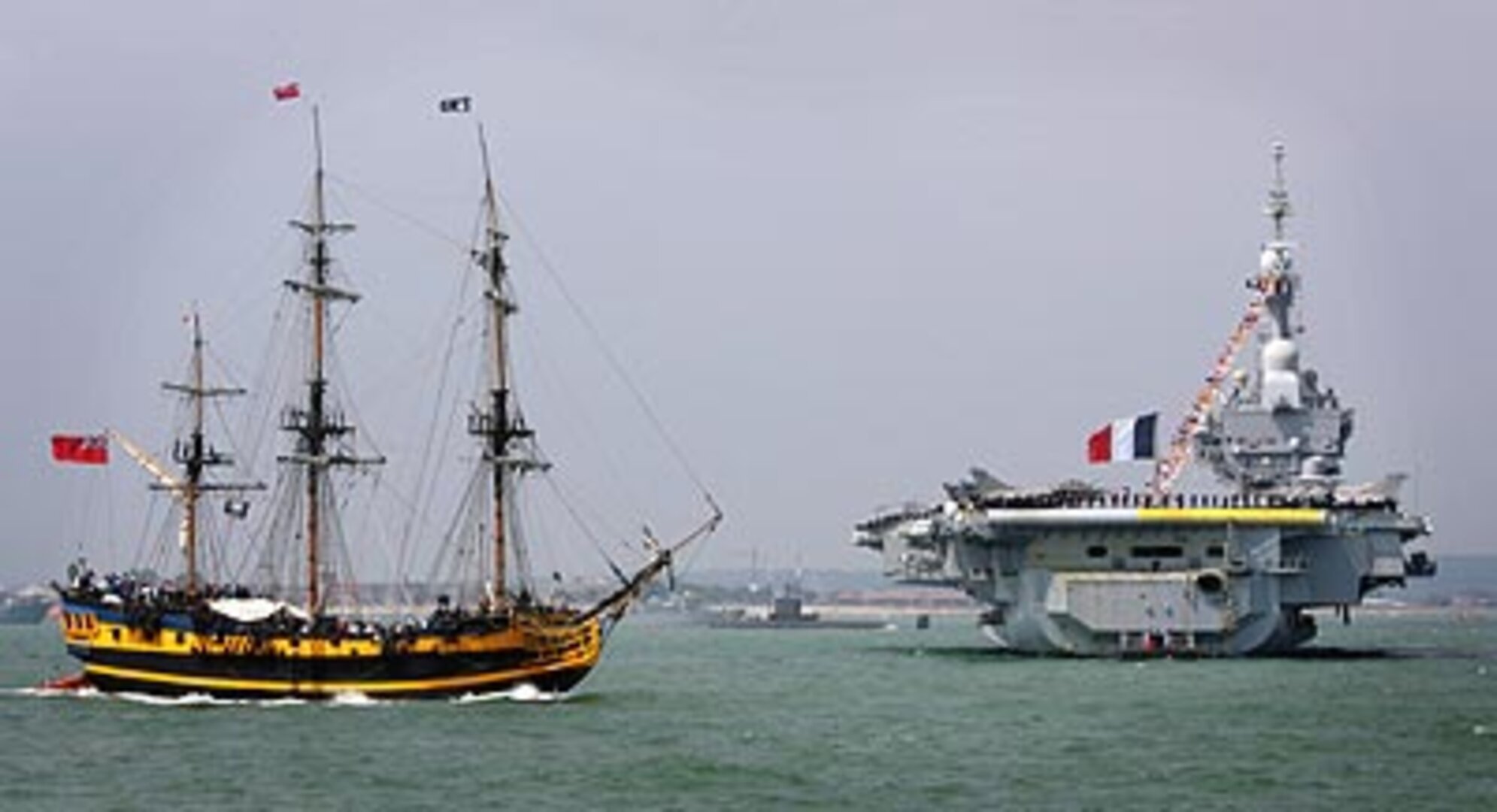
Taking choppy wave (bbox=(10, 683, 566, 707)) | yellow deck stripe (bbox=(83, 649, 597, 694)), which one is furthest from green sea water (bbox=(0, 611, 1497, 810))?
yellow deck stripe (bbox=(83, 649, 597, 694))

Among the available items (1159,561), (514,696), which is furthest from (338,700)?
(1159,561)

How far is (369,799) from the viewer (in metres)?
51.8

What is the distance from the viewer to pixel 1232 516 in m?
99.9

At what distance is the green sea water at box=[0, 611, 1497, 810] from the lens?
172ft

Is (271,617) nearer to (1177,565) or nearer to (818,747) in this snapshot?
(818,747)

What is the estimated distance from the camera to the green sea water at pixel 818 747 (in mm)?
52531

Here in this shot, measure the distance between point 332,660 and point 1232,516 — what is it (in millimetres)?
39098

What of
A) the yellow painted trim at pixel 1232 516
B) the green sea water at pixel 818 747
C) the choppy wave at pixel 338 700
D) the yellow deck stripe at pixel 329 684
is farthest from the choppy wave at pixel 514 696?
the yellow painted trim at pixel 1232 516

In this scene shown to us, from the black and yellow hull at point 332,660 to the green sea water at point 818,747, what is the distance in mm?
796

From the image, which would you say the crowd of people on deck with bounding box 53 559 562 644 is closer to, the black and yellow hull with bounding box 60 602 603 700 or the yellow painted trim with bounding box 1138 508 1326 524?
the black and yellow hull with bounding box 60 602 603 700

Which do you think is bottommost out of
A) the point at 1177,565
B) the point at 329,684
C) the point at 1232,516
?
the point at 329,684

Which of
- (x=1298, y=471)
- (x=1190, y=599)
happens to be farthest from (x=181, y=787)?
(x=1298, y=471)

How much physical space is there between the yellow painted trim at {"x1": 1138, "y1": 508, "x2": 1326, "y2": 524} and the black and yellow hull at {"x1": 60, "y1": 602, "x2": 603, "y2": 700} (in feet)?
98.2

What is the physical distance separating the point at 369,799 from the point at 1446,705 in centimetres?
4040
